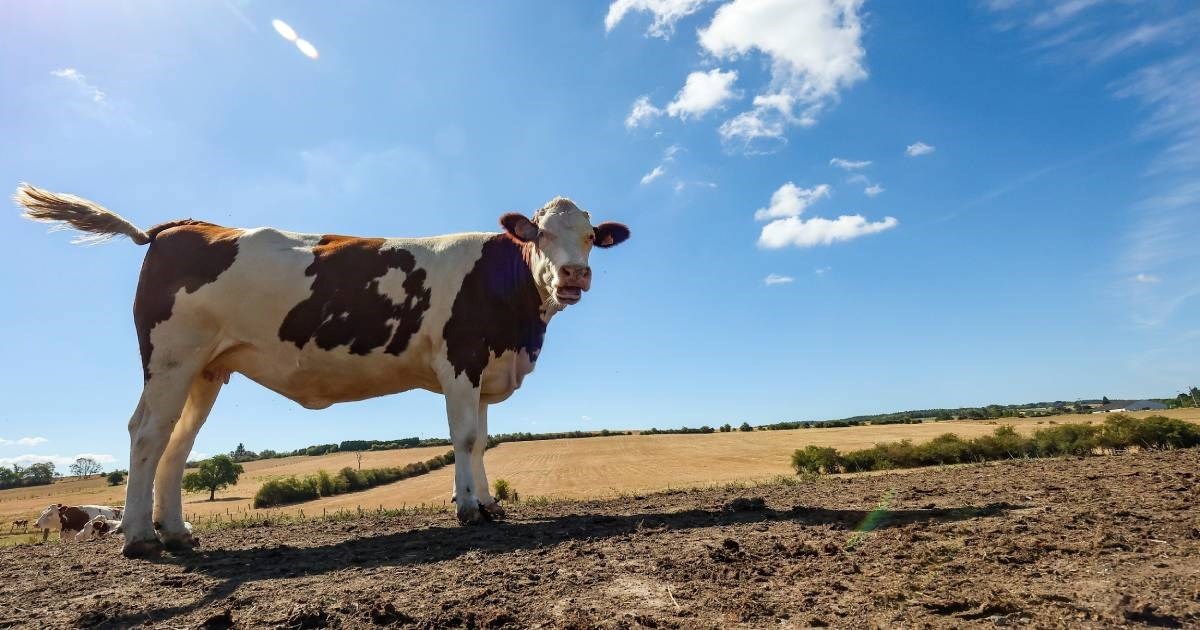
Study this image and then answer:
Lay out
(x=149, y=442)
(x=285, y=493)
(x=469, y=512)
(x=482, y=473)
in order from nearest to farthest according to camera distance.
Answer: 1. (x=149, y=442)
2. (x=469, y=512)
3. (x=482, y=473)
4. (x=285, y=493)

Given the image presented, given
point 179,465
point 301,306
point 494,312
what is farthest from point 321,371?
point 494,312

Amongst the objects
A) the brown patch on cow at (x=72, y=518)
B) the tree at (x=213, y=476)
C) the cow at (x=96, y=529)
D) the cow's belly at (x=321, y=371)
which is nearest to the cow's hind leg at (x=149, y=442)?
the cow's belly at (x=321, y=371)

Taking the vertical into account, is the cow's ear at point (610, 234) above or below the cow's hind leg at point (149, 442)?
above

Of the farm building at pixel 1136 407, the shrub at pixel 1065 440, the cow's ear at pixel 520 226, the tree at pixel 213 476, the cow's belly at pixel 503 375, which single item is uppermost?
the cow's ear at pixel 520 226

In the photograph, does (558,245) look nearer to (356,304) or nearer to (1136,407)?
(356,304)

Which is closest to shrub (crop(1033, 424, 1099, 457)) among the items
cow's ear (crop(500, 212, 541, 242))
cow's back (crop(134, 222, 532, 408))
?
cow's ear (crop(500, 212, 541, 242))

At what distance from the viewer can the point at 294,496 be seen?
31469mm

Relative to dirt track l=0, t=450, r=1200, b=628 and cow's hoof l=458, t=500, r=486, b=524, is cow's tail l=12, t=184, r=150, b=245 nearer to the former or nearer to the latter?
dirt track l=0, t=450, r=1200, b=628

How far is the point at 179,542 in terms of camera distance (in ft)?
21.0

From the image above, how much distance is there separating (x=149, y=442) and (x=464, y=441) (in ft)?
10.7

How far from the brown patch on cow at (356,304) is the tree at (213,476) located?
54524 mm

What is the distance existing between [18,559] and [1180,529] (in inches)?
415

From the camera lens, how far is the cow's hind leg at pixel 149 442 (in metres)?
5.86

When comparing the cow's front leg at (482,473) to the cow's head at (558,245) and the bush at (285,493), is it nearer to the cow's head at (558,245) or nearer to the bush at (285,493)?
the cow's head at (558,245)
